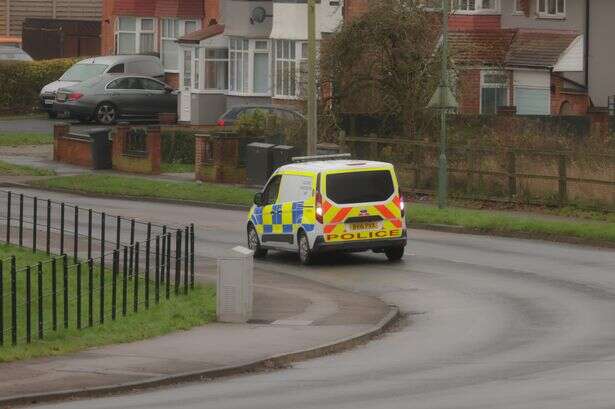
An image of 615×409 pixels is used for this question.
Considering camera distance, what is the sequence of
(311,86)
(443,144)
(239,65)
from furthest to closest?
1. (239,65)
2. (311,86)
3. (443,144)

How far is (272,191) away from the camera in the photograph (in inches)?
1184

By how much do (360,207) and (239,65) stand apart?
3566 centimetres

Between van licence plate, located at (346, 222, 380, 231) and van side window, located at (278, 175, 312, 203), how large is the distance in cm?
92

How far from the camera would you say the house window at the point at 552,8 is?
6112 cm

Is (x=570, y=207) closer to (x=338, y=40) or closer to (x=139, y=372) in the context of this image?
(x=338, y=40)

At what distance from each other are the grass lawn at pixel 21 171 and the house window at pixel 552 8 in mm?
21535

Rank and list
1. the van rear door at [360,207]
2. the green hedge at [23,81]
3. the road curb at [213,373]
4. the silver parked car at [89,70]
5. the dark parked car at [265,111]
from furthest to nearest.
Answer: the green hedge at [23,81] → the silver parked car at [89,70] → the dark parked car at [265,111] → the van rear door at [360,207] → the road curb at [213,373]

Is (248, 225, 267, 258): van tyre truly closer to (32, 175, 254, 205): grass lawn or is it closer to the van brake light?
the van brake light

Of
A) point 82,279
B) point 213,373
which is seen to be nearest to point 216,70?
point 82,279

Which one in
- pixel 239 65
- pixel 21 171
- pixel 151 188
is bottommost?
pixel 151 188

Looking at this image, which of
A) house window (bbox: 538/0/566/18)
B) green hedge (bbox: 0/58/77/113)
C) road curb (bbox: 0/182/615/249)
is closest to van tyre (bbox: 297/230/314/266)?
road curb (bbox: 0/182/615/249)

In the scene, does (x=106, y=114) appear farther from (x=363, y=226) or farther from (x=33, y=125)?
(x=363, y=226)

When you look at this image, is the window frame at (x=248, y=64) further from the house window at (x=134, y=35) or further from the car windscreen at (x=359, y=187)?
the car windscreen at (x=359, y=187)

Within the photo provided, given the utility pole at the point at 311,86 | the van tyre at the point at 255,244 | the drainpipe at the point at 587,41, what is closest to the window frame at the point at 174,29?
the drainpipe at the point at 587,41
